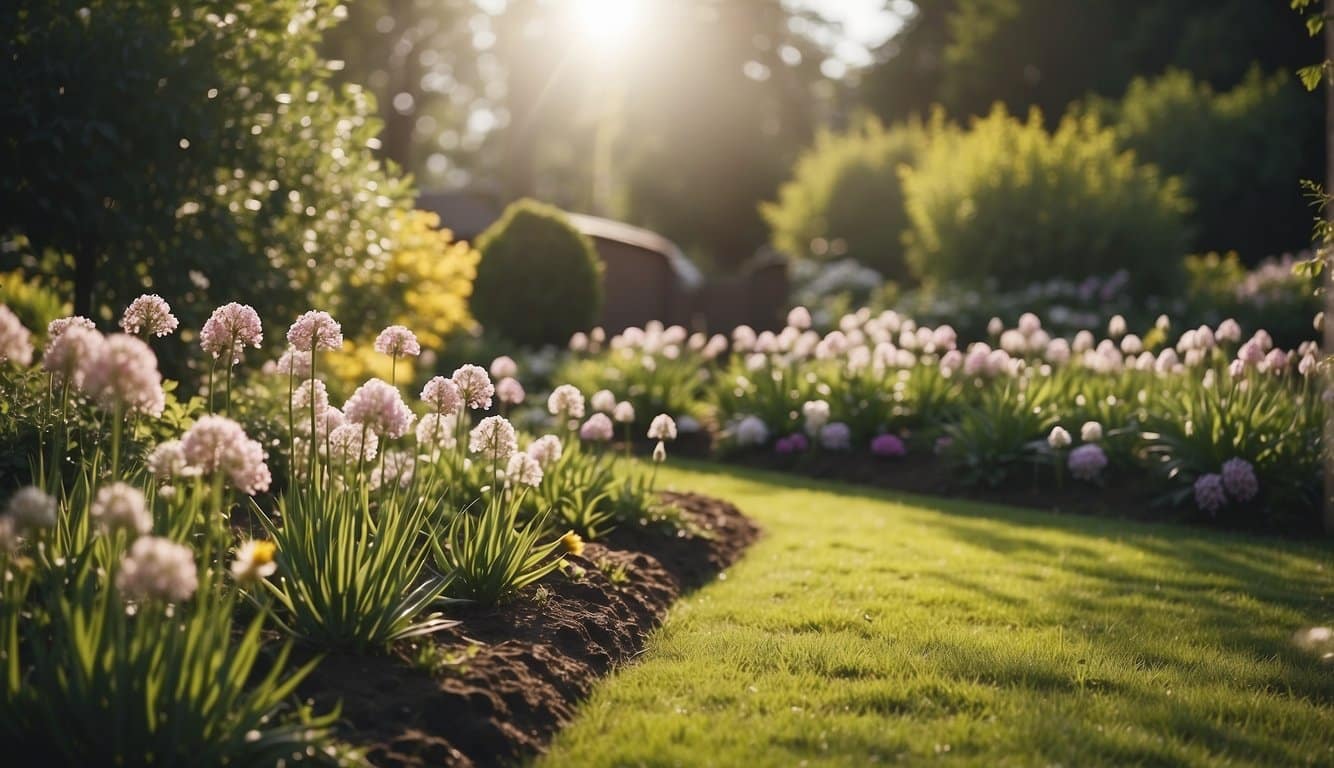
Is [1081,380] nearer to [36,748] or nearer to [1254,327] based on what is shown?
[1254,327]

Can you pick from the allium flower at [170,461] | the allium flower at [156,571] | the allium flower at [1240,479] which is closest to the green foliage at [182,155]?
the allium flower at [170,461]

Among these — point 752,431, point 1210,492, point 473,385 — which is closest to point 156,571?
point 473,385

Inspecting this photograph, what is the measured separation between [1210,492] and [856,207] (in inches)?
702

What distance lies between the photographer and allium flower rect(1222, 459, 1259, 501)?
8.10m

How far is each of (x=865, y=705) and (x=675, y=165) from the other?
3443 centimetres

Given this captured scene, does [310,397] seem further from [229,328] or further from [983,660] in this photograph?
[983,660]

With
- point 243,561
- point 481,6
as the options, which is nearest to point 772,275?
point 481,6

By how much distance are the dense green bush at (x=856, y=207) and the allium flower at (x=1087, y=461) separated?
1653cm

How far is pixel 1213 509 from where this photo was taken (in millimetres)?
8320

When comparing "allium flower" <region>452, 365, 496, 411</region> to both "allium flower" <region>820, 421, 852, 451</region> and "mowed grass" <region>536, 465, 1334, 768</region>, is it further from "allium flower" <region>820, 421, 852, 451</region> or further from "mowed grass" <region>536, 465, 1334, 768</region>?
"allium flower" <region>820, 421, 852, 451</region>

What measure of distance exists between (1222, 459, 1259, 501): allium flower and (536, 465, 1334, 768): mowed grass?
405 mm

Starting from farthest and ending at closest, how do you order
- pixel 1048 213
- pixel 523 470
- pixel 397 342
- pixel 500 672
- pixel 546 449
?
pixel 1048 213 < pixel 546 449 < pixel 523 470 < pixel 397 342 < pixel 500 672

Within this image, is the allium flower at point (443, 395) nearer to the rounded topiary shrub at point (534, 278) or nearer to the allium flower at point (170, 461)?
the allium flower at point (170, 461)

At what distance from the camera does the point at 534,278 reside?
15.9 meters
